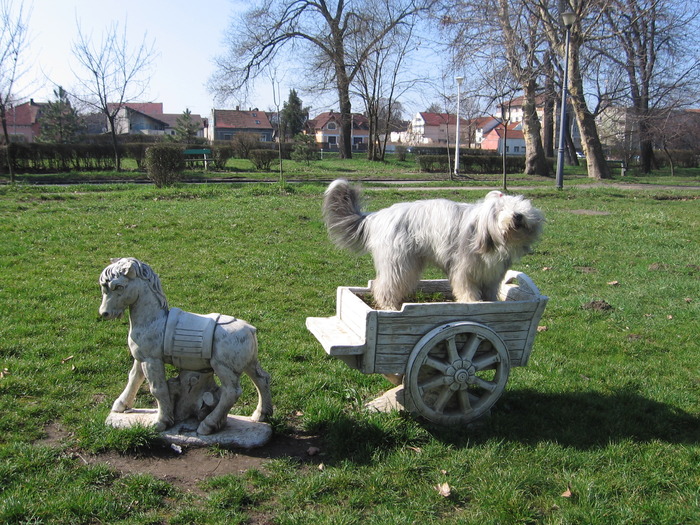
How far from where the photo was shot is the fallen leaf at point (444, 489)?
3486mm

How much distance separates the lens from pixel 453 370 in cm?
416

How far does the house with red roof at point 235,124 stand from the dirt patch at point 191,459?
260ft

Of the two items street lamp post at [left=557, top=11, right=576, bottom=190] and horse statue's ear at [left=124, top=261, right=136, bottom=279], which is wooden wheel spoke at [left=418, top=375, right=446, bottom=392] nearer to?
horse statue's ear at [left=124, top=261, right=136, bottom=279]

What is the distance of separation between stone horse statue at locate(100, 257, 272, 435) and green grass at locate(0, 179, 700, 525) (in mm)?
375

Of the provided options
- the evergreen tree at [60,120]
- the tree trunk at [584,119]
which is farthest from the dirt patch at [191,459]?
the evergreen tree at [60,120]

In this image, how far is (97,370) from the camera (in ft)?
16.6

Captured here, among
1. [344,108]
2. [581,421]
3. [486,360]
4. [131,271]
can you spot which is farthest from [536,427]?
[344,108]

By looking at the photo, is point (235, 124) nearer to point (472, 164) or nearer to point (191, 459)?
point (472, 164)

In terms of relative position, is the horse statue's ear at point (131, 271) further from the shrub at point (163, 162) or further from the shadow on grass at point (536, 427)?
the shrub at point (163, 162)

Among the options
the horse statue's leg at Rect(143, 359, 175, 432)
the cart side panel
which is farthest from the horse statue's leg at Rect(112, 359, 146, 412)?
the cart side panel

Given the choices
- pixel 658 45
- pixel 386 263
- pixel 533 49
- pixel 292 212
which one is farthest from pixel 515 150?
pixel 386 263

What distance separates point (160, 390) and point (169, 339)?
1.27 ft

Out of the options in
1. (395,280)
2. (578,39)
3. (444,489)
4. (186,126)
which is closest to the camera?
(444,489)

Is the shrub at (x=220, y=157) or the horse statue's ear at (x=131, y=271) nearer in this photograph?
the horse statue's ear at (x=131, y=271)
